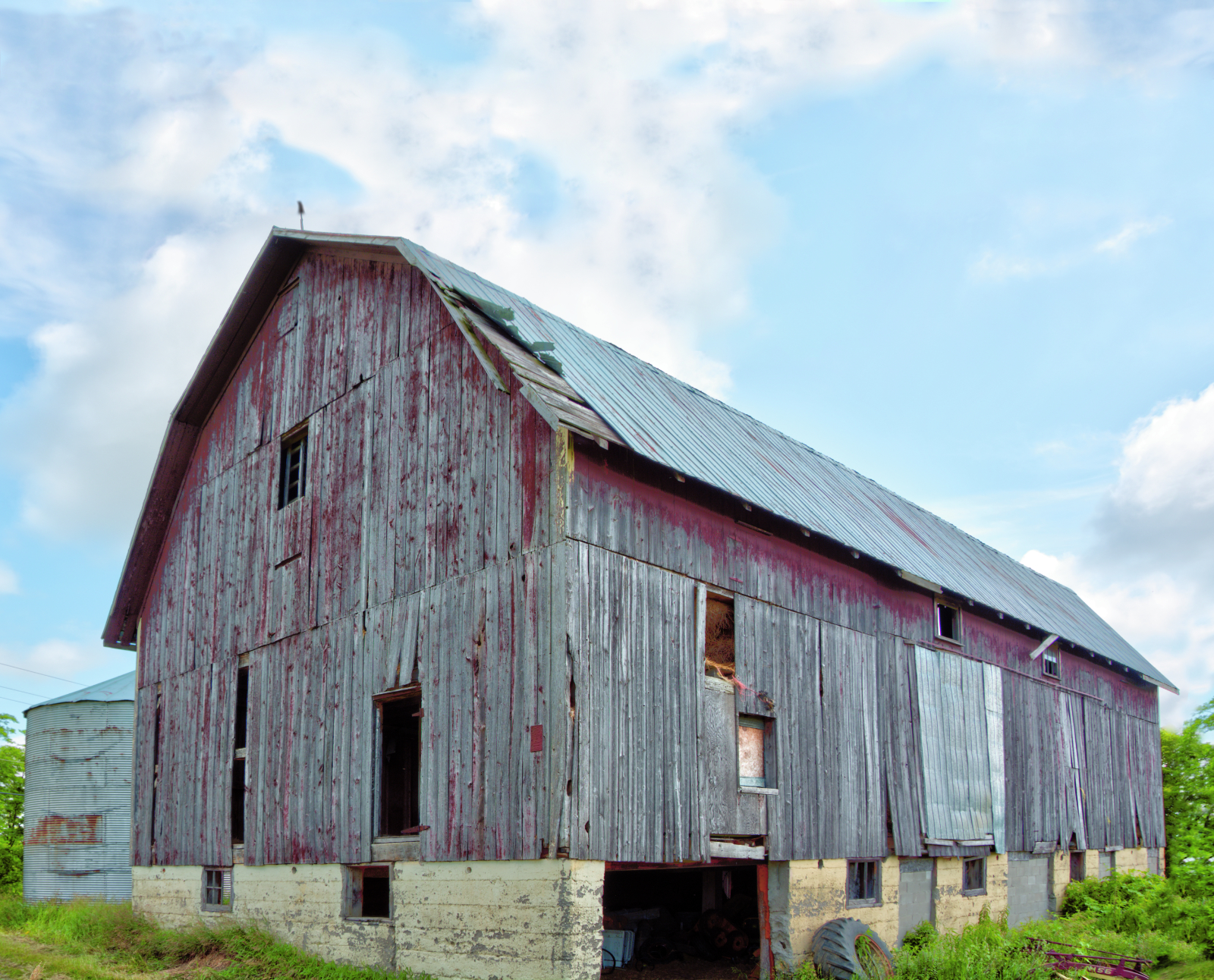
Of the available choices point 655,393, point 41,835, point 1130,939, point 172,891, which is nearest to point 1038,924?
point 1130,939

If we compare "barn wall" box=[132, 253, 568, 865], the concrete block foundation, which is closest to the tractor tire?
the concrete block foundation

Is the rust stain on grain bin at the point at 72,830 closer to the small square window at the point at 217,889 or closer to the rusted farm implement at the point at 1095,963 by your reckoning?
the small square window at the point at 217,889

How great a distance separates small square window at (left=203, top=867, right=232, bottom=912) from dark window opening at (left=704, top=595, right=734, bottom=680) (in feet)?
27.6

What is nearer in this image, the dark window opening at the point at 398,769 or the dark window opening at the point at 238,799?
the dark window opening at the point at 238,799

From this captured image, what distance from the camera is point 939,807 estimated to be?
17.5 meters

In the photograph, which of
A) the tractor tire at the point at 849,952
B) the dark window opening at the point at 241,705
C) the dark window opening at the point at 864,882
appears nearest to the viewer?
the tractor tire at the point at 849,952

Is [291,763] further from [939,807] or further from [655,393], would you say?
[939,807]

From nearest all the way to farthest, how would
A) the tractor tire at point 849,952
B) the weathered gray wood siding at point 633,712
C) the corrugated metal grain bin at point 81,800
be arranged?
the weathered gray wood siding at point 633,712 → the tractor tire at point 849,952 → the corrugated metal grain bin at point 81,800

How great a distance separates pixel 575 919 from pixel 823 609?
250 inches

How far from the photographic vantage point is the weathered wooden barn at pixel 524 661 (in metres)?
11.9

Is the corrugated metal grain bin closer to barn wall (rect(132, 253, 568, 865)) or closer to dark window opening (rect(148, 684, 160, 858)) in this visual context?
dark window opening (rect(148, 684, 160, 858))

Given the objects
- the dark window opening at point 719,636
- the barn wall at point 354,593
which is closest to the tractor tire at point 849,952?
the dark window opening at point 719,636

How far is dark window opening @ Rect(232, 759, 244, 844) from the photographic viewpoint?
16.7 meters

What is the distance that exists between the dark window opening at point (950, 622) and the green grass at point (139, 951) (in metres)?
10.9
